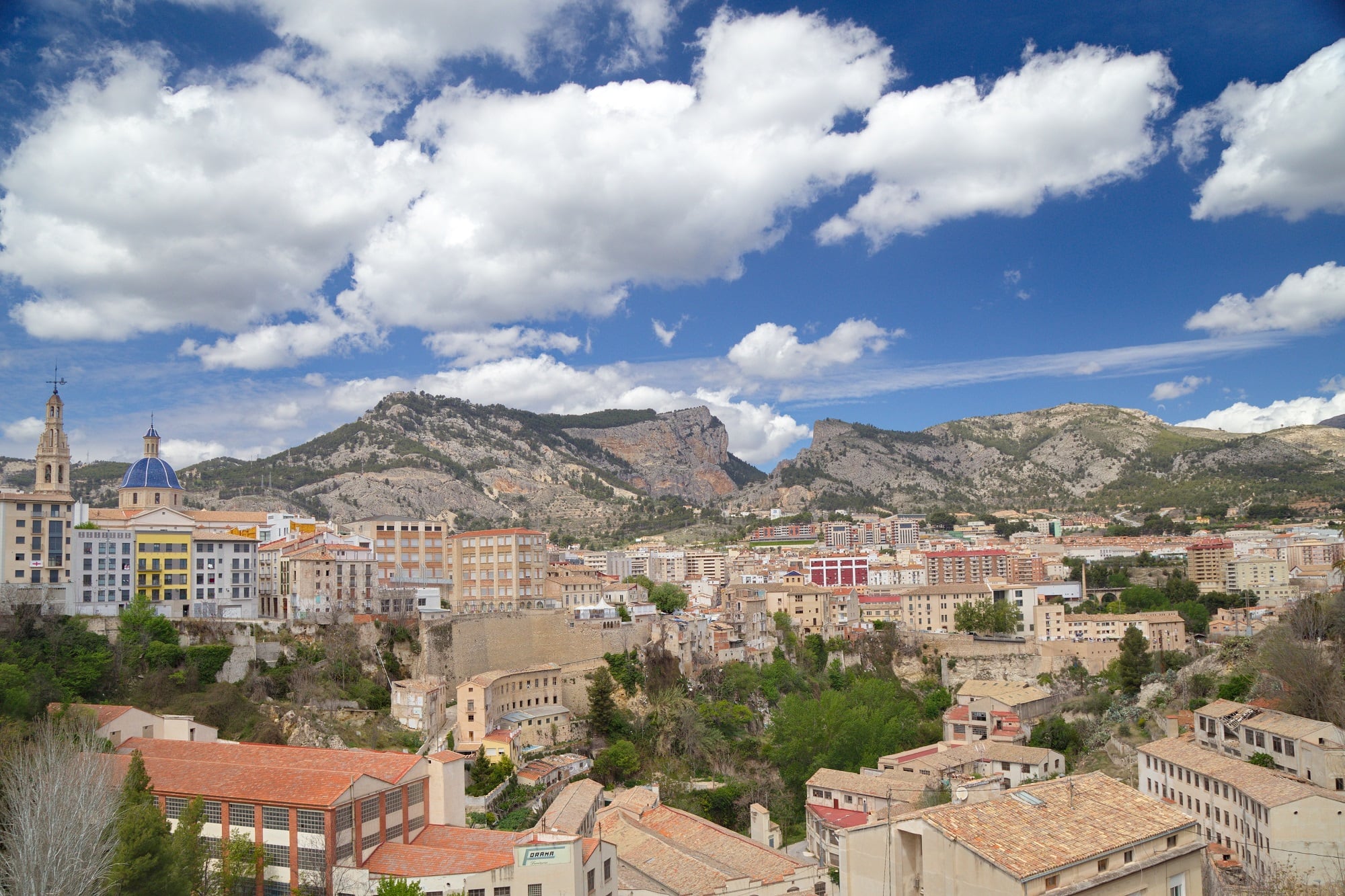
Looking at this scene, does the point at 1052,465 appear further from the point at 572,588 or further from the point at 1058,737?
the point at 1058,737

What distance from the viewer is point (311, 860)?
2116cm

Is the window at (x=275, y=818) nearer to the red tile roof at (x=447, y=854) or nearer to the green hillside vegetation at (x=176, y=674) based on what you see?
the red tile roof at (x=447, y=854)

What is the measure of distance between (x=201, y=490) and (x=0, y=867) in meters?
92.5

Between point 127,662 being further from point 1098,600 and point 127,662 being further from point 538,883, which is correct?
point 1098,600

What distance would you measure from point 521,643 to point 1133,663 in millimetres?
33351

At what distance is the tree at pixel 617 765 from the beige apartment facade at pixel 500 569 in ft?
42.9

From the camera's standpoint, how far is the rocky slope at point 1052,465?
126 m

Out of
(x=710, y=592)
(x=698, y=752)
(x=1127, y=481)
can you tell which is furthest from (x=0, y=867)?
(x=1127, y=481)

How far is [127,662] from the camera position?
110ft

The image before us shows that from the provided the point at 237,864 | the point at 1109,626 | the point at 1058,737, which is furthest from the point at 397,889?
the point at 1109,626

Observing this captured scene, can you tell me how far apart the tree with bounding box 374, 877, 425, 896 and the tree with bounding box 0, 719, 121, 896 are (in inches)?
198

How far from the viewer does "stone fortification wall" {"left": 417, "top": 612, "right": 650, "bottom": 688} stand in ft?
133

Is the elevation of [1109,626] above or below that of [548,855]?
below

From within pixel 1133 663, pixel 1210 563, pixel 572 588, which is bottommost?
pixel 1133 663
